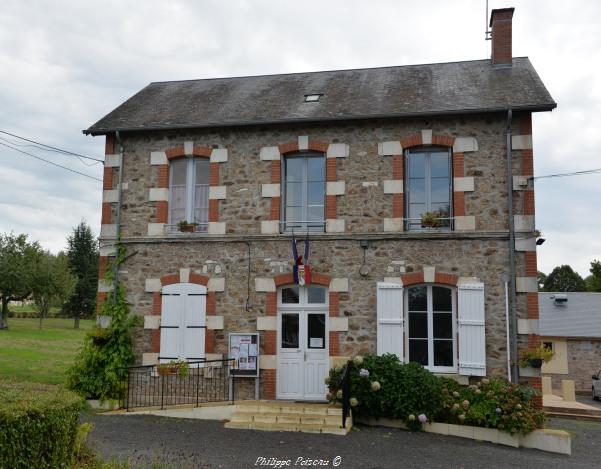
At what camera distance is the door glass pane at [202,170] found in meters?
11.7

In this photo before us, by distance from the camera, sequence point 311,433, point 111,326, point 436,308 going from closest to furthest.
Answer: point 311,433 < point 436,308 < point 111,326

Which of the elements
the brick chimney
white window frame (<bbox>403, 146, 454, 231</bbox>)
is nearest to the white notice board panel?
white window frame (<bbox>403, 146, 454, 231</bbox>)

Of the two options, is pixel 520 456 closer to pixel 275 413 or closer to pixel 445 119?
pixel 275 413

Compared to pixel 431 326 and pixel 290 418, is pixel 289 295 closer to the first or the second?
pixel 290 418

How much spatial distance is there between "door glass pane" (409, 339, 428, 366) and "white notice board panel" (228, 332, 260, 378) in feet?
9.12

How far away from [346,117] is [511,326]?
4.73m

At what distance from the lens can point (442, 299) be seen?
34.3 ft

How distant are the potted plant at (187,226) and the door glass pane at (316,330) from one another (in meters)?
2.82

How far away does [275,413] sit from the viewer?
9.48 meters

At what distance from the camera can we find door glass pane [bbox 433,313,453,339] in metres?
10.3

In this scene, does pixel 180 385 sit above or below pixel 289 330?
below

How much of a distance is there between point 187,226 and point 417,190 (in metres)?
4.44

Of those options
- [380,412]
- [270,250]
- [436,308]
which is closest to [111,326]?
[270,250]

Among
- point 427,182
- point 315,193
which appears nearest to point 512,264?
point 427,182
